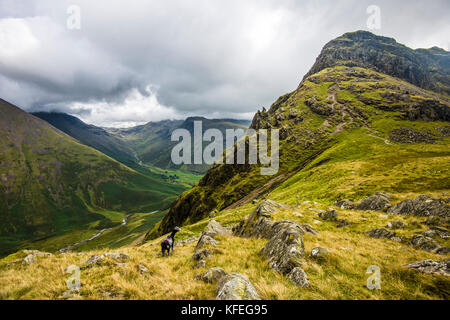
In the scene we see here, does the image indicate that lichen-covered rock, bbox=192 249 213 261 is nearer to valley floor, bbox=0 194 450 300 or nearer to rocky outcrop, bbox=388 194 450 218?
valley floor, bbox=0 194 450 300

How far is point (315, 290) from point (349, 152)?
90.7 m

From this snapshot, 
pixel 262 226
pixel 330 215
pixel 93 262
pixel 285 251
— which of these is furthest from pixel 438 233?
pixel 93 262

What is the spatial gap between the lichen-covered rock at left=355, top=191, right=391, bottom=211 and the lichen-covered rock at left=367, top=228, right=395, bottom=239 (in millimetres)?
9789

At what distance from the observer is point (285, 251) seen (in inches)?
428

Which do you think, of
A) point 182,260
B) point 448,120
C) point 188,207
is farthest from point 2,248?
point 448,120

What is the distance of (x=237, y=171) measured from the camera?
124m

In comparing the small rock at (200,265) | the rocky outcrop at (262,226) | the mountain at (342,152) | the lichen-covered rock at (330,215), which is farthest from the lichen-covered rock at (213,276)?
the mountain at (342,152)

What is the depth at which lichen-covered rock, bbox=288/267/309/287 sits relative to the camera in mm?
8321

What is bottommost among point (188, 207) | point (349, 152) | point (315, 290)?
point (188, 207)

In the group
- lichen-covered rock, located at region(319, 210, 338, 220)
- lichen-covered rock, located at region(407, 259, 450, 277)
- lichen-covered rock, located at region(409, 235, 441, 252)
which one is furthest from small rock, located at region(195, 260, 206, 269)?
lichen-covered rock, located at region(319, 210, 338, 220)

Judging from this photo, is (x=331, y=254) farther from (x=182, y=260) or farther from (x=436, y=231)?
(x=436, y=231)

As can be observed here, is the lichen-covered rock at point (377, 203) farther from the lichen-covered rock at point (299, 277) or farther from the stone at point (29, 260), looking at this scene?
the stone at point (29, 260)

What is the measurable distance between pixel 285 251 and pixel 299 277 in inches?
86.9

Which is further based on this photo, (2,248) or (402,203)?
(2,248)
